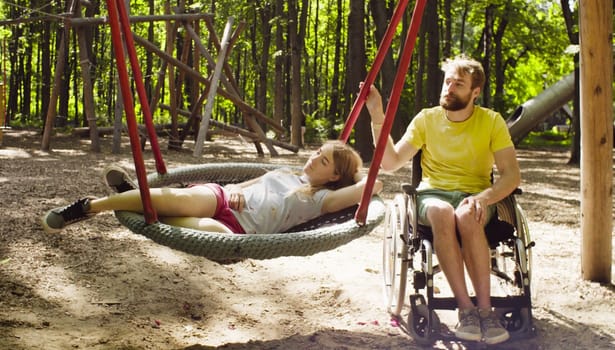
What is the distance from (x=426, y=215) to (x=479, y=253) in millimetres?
270

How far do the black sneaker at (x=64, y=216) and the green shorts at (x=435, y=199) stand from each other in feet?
4.57

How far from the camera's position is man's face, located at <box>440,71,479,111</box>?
119 inches

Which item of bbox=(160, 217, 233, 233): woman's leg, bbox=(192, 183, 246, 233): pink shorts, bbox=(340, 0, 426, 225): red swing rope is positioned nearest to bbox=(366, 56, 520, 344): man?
bbox=(340, 0, 426, 225): red swing rope

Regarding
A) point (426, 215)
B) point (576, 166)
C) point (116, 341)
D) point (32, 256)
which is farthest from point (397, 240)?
point (576, 166)

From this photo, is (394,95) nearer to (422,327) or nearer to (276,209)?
(276,209)

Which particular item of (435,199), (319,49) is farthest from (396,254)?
(319,49)

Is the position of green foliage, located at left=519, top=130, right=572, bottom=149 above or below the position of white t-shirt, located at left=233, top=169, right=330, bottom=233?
→ below

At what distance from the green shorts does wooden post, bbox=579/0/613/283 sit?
1.06 m

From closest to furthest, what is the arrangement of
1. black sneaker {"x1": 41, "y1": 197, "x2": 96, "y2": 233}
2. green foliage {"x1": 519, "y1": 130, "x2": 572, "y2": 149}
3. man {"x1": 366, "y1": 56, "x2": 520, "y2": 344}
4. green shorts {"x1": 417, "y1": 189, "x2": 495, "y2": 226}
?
1. black sneaker {"x1": 41, "y1": 197, "x2": 96, "y2": 233}
2. man {"x1": 366, "y1": 56, "x2": 520, "y2": 344}
3. green shorts {"x1": 417, "y1": 189, "x2": 495, "y2": 226}
4. green foliage {"x1": 519, "y1": 130, "x2": 572, "y2": 149}

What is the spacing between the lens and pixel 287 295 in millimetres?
3945

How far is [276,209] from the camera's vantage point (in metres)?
3.07

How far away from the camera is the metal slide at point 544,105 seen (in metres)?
12.0

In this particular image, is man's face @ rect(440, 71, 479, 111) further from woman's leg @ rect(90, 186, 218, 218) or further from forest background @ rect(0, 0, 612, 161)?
forest background @ rect(0, 0, 612, 161)

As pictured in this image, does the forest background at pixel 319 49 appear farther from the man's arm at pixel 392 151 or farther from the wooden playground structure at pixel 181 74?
the man's arm at pixel 392 151
